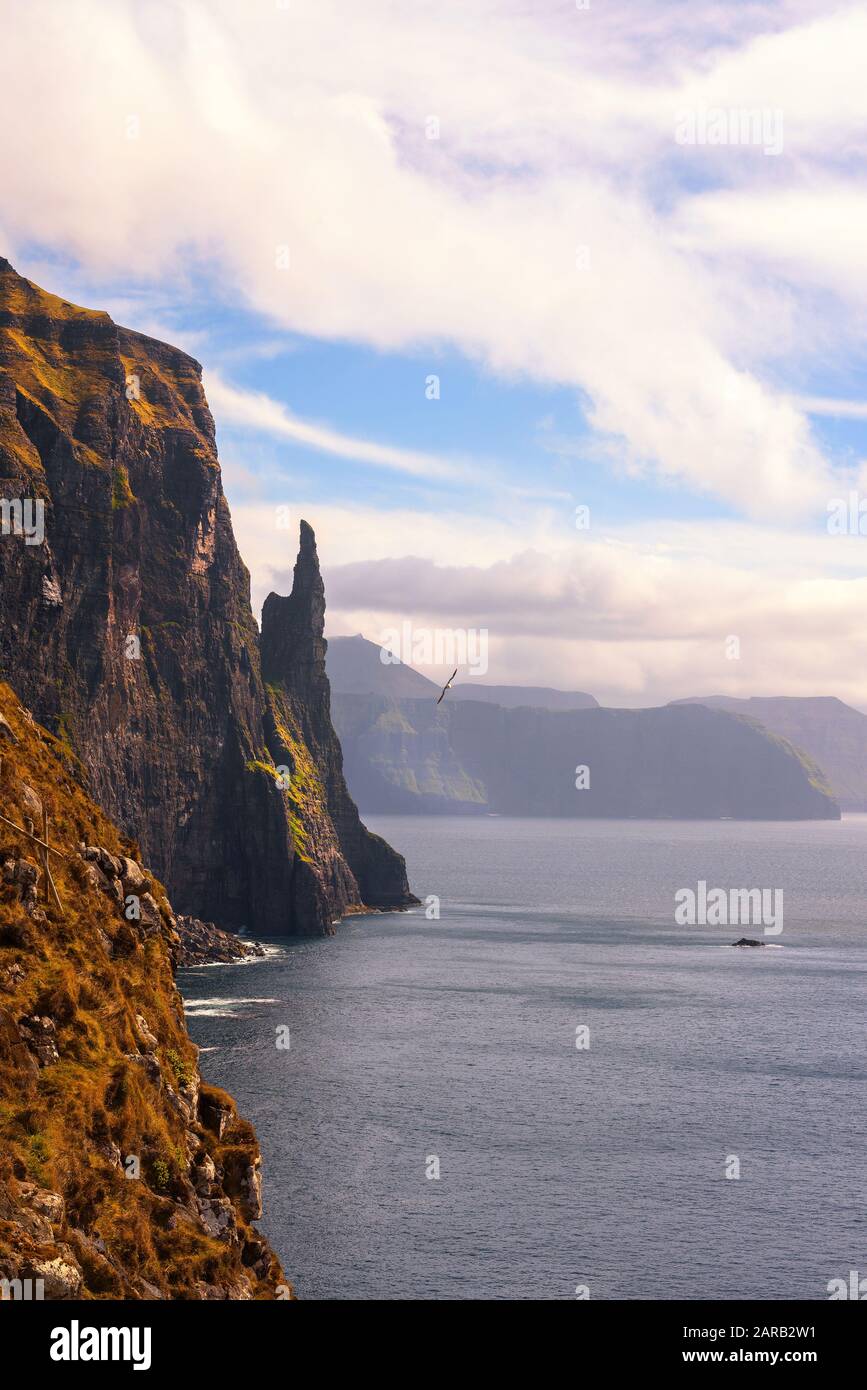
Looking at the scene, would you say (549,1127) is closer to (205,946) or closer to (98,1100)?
(98,1100)

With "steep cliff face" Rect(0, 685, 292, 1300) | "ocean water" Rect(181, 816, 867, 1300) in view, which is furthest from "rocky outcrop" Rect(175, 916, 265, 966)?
"steep cliff face" Rect(0, 685, 292, 1300)

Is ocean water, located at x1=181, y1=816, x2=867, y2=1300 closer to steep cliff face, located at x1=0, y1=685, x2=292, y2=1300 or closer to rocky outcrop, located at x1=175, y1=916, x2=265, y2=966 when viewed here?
rocky outcrop, located at x1=175, y1=916, x2=265, y2=966

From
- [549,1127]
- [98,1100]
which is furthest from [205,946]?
[98,1100]

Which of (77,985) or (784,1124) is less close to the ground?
(77,985)

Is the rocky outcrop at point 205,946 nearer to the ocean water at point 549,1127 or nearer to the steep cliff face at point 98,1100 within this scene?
the ocean water at point 549,1127

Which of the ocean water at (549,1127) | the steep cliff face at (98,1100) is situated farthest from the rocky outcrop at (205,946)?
the steep cliff face at (98,1100)
